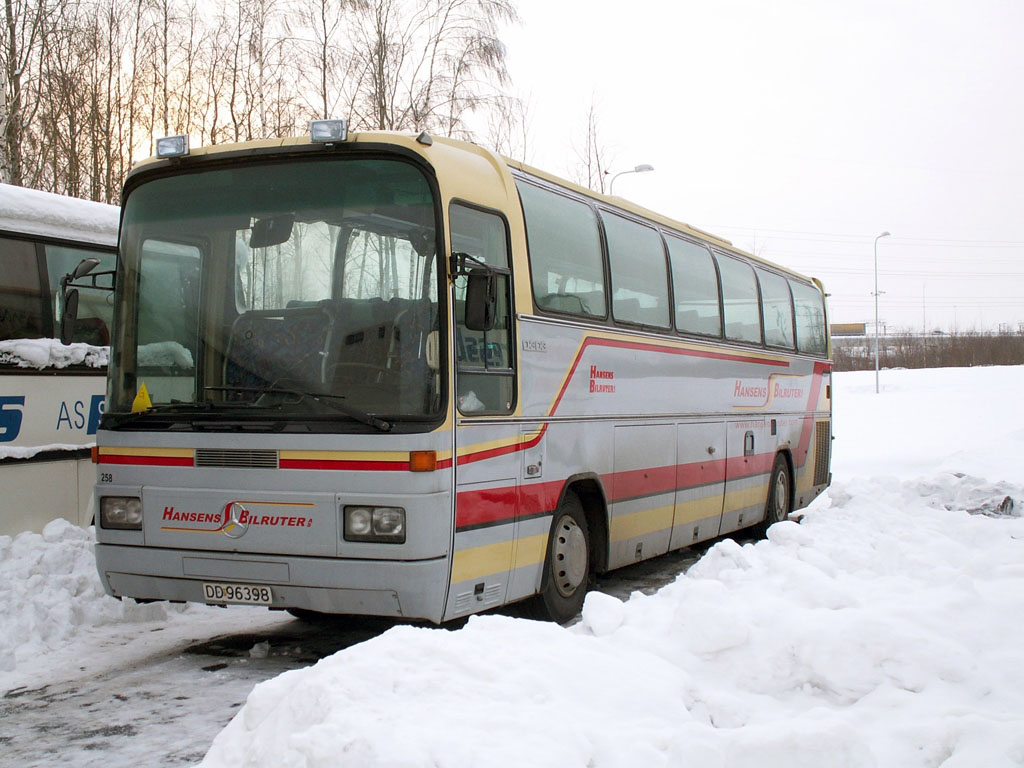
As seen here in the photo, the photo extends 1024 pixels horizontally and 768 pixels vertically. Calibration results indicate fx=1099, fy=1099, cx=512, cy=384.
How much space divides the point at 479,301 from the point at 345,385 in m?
0.92

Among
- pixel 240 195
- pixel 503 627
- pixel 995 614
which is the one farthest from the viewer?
pixel 240 195

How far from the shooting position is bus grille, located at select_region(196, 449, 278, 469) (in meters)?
6.48

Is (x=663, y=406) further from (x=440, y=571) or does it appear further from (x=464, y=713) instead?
(x=464, y=713)

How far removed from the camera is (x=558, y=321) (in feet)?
26.2

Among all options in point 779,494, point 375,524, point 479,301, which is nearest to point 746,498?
point 779,494

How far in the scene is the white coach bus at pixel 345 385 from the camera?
6344 mm

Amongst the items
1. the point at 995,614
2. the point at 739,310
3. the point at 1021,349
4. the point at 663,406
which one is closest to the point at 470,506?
the point at 995,614

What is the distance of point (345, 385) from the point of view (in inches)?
251

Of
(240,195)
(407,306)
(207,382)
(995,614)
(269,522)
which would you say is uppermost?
(240,195)

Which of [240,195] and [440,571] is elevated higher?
[240,195]

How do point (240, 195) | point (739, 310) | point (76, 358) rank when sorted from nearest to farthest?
point (240, 195)
point (76, 358)
point (739, 310)

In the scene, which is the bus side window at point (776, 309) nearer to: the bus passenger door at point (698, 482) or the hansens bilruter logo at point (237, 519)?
the bus passenger door at point (698, 482)

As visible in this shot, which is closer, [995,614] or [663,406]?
[995,614]

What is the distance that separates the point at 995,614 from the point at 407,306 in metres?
3.62
